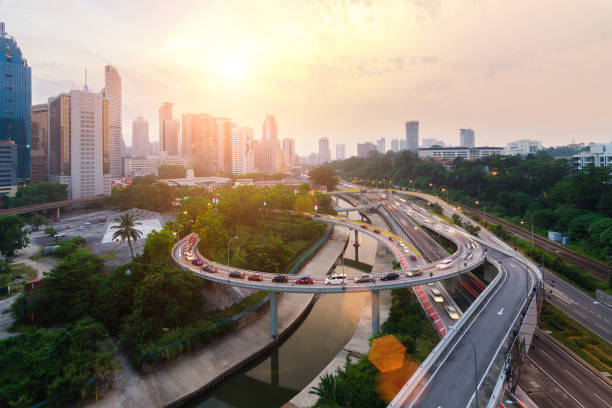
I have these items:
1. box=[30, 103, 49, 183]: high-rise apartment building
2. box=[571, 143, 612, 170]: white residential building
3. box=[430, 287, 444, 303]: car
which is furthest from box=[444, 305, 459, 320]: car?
box=[30, 103, 49, 183]: high-rise apartment building

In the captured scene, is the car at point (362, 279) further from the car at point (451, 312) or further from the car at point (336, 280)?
the car at point (451, 312)

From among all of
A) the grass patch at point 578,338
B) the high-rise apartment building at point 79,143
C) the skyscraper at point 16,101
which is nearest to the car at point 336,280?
the grass patch at point 578,338

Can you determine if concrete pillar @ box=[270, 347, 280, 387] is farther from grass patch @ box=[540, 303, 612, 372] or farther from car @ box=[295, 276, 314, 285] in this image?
Answer: grass patch @ box=[540, 303, 612, 372]

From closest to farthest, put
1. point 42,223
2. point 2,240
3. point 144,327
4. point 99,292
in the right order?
point 144,327 → point 99,292 → point 2,240 → point 42,223

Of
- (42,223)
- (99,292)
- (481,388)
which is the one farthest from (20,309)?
(42,223)

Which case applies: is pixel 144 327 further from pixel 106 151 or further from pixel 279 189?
pixel 106 151

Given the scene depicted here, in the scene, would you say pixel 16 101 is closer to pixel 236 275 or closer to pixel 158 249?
pixel 158 249
